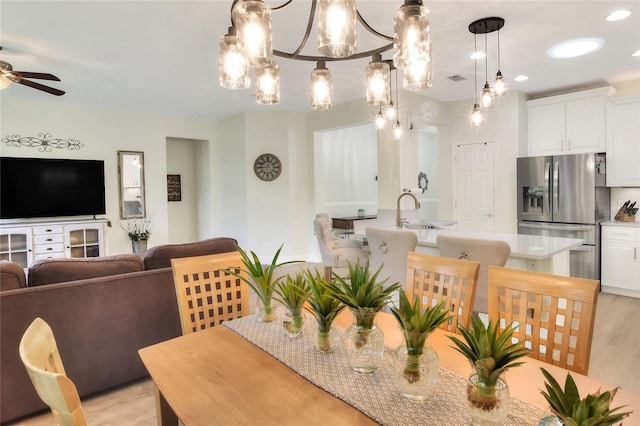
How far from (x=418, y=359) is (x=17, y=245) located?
600 cm

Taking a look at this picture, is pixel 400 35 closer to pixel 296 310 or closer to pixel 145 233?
pixel 296 310

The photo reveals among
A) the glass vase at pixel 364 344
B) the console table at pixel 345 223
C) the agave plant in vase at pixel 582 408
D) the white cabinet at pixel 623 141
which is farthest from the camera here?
the console table at pixel 345 223

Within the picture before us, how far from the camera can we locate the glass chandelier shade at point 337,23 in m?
1.12

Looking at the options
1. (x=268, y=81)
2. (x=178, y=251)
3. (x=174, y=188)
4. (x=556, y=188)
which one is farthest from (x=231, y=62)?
(x=174, y=188)

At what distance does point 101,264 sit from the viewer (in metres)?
2.44

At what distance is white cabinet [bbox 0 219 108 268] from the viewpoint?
16.5 ft

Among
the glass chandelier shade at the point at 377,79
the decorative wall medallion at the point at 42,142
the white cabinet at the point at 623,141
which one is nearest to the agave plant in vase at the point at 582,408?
the glass chandelier shade at the point at 377,79

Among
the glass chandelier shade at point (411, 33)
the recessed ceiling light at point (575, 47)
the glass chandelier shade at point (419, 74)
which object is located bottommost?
the glass chandelier shade at point (419, 74)

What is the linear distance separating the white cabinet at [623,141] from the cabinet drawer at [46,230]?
24.6ft

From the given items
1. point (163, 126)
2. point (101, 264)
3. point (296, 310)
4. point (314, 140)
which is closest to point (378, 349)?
point (296, 310)

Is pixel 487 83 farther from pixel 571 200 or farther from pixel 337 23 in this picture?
pixel 571 200

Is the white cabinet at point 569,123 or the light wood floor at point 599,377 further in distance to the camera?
the white cabinet at point 569,123

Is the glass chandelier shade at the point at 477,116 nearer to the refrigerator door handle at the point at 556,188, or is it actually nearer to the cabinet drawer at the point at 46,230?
the refrigerator door handle at the point at 556,188

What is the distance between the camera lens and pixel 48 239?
17.3ft
